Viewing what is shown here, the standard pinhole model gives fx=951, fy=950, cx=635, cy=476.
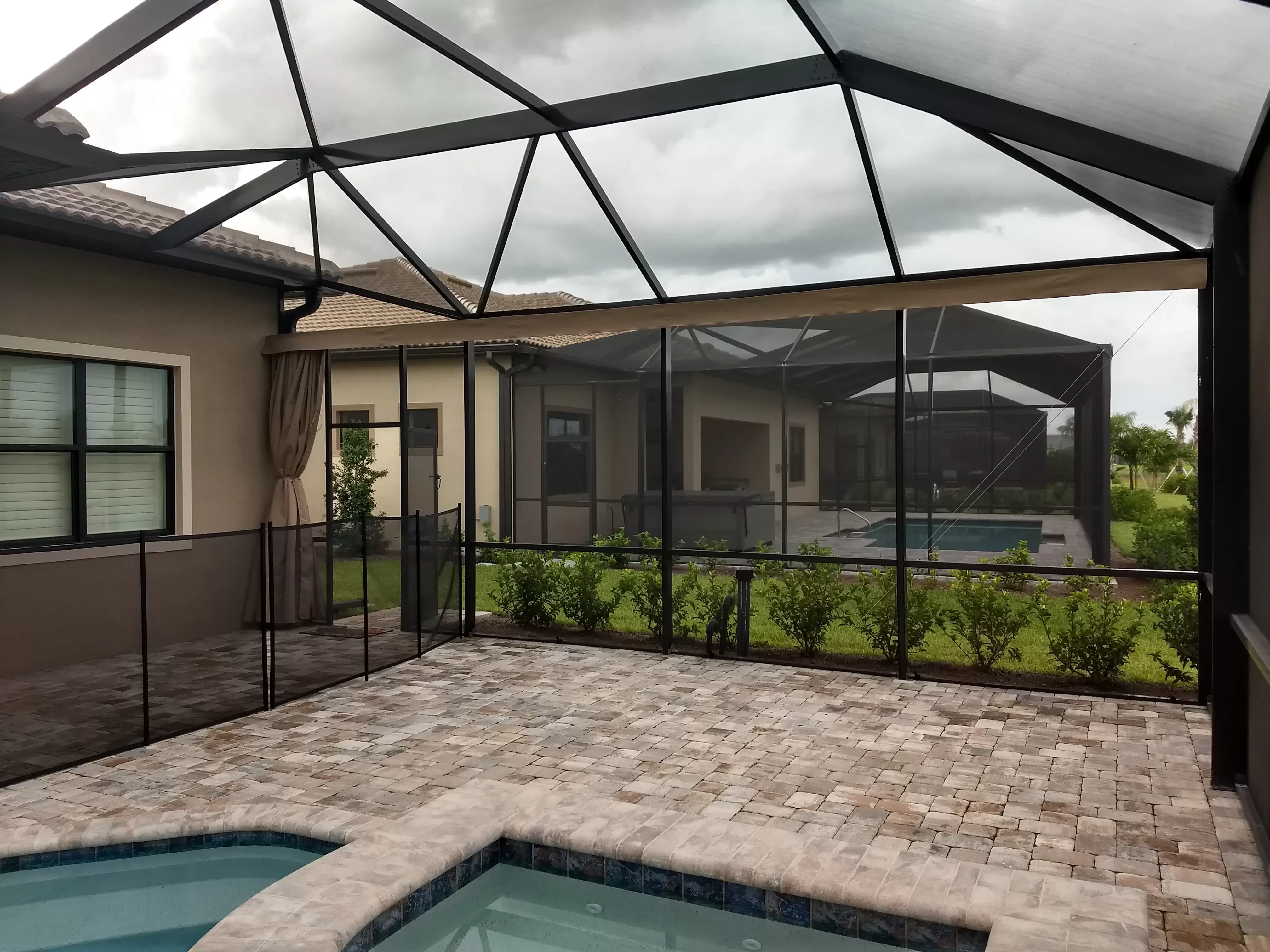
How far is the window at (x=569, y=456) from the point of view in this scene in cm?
851

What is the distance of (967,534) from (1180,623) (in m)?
1.45

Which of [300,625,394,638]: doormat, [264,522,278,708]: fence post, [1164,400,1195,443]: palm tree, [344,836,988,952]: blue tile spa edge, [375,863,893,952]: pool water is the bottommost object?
[375,863,893,952]: pool water

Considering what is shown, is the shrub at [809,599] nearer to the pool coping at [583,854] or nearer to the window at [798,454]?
the window at [798,454]

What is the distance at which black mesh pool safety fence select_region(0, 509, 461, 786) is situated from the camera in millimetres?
4957

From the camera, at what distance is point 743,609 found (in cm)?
756

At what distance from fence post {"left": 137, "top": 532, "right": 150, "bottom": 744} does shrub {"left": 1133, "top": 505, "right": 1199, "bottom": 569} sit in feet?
20.1

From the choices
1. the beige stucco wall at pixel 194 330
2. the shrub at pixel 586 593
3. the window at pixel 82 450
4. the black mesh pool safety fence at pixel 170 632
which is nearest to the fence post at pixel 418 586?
the black mesh pool safety fence at pixel 170 632

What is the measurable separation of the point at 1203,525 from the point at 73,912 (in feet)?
20.7

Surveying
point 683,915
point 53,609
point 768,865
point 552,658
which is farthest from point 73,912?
point 552,658

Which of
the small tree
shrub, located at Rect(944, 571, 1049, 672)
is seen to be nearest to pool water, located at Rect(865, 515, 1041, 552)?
shrub, located at Rect(944, 571, 1049, 672)

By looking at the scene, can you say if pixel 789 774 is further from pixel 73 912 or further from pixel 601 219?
pixel 601 219

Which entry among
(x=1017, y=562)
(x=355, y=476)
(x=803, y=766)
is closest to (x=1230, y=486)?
(x=1017, y=562)

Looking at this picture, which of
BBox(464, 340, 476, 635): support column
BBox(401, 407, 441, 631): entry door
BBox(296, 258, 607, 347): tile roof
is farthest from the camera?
BBox(464, 340, 476, 635): support column

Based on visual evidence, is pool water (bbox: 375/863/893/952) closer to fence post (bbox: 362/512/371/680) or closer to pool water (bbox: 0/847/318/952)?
pool water (bbox: 0/847/318/952)
